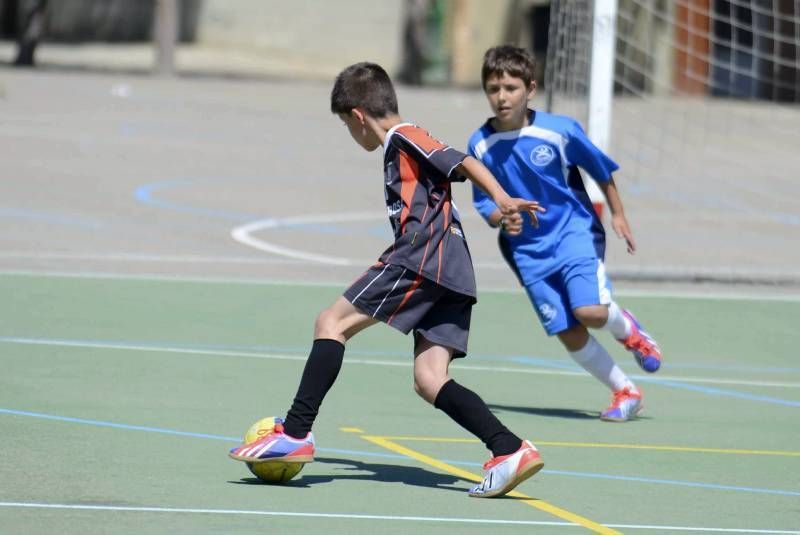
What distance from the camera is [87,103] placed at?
27953 millimetres

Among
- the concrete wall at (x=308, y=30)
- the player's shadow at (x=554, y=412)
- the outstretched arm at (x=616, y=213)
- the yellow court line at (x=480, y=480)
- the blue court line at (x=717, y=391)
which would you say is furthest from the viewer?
the concrete wall at (x=308, y=30)

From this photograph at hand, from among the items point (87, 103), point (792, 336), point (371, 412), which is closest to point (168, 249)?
point (792, 336)

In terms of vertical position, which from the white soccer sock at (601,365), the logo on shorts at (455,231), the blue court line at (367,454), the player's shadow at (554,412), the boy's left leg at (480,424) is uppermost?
the logo on shorts at (455,231)

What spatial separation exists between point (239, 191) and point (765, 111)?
17186 millimetres

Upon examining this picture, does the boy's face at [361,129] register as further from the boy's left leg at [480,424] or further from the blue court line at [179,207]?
the blue court line at [179,207]

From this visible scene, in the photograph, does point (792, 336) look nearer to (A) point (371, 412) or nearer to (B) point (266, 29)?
(A) point (371, 412)

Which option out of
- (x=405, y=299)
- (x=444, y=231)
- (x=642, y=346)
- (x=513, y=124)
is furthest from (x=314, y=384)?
(x=642, y=346)

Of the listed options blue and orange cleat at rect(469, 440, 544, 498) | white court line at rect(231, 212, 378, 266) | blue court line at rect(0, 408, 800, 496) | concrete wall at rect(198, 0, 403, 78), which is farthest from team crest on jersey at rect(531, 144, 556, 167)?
concrete wall at rect(198, 0, 403, 78)

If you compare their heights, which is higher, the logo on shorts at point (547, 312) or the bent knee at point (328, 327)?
the bent knee at point (328, 327)

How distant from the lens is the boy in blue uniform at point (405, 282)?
22.6 ft

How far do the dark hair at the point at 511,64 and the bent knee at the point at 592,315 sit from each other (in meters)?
1.25

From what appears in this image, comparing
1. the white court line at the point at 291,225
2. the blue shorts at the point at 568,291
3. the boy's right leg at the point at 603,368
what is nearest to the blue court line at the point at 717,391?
the boy's right leg at the point at 603,368

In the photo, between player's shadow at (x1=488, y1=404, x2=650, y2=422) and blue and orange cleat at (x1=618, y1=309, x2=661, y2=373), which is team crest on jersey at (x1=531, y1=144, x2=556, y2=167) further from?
player's shadow at (x1=488, y1=404, x2=650, y2=422)

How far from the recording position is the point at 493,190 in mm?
6707
